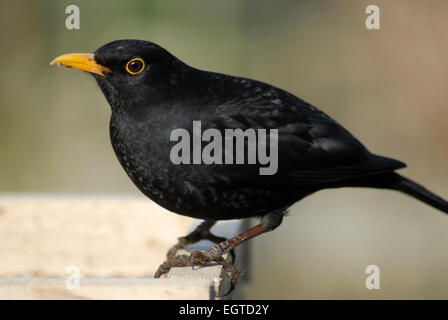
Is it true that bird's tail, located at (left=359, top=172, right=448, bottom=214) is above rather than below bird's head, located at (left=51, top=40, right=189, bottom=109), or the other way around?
below

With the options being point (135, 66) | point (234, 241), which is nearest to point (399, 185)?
point (234, 241)

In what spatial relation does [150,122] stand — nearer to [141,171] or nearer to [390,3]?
[141,171]

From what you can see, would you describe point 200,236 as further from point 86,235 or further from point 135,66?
point 135,66

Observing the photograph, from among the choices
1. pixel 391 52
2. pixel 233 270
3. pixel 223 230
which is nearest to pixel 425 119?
pixel 391 52

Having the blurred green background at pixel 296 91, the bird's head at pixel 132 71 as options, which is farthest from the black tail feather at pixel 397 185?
the blurred green background at pixel 296 91

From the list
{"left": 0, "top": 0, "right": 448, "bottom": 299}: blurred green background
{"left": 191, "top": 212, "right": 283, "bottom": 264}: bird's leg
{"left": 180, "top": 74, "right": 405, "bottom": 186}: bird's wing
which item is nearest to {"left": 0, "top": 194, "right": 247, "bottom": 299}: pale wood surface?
{"left": 191, "top": 212, "right": 283, "bottom": 264}: bird's leg

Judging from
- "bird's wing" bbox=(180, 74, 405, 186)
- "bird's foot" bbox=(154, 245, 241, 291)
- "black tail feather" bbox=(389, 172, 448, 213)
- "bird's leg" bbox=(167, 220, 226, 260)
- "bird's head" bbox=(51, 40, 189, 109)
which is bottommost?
"bird's foot" bbox=(154, 245, 241, 291)

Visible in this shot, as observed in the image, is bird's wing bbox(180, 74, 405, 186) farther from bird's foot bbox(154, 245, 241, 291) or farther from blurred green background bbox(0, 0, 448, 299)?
blurred green background bbox(0, 0, 448, 299)
